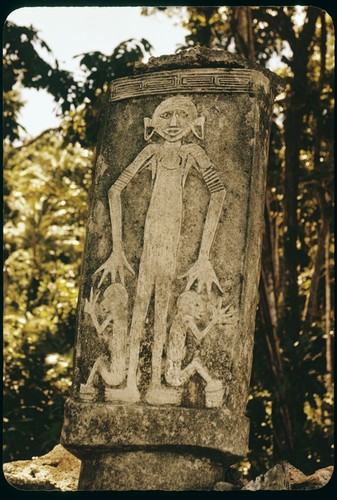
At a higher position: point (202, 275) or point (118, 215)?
point (118, 215)

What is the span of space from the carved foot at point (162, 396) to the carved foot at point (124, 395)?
0.22ft

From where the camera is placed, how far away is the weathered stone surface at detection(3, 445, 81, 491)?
493 cm

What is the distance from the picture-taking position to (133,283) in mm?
4543

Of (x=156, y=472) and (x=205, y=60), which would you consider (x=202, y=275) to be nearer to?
(x=156, y=472)

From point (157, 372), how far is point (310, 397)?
4017 millimetres

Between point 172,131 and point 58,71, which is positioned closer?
point 172,131

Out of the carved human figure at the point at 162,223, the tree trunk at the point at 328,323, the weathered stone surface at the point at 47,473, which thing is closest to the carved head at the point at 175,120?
the carved human figure at the point at 162,223

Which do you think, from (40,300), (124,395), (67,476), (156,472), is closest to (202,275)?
(124,395)

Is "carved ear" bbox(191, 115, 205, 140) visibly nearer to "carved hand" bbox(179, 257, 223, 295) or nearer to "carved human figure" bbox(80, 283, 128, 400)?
"carved hand" bbox(179, 257, 223, 295)

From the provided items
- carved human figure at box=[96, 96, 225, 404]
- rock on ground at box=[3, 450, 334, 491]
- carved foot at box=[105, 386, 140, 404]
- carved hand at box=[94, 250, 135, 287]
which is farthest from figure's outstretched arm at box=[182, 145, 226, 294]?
rock on ground at box=[3, 450, 334, 491]

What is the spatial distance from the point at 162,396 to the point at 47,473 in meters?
1.30

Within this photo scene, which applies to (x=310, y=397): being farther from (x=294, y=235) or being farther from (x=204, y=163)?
(x=204, y=163)

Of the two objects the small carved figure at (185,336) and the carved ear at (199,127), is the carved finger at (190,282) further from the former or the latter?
the carved ear at (199,127)

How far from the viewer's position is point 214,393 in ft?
14.0
